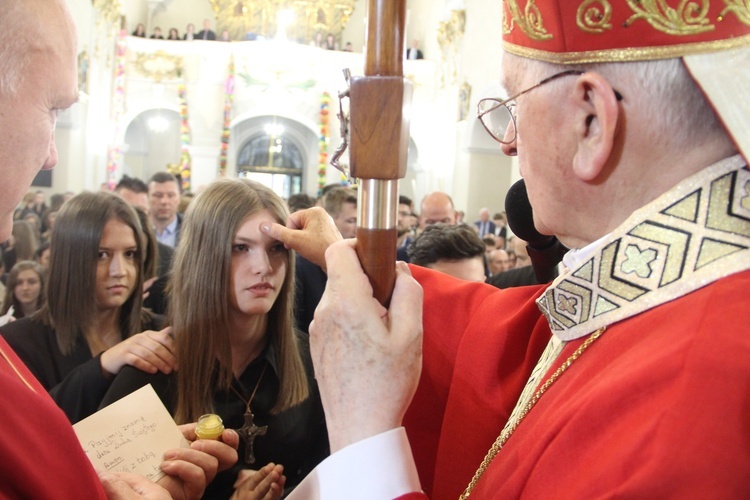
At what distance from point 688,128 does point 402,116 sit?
1.27 feet

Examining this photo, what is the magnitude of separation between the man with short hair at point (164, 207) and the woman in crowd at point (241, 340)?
11.6 feet

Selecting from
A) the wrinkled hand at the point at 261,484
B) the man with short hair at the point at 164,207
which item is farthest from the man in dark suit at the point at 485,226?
the wrinkled hand at the point at 261,484

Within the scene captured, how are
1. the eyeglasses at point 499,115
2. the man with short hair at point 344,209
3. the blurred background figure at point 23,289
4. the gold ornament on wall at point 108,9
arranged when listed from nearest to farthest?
the eyeglasses at point 499,115 → the blurred background figure at point 23,289 → the man with short hair at point 344,209 → the gold ornament on wall at point 108,9

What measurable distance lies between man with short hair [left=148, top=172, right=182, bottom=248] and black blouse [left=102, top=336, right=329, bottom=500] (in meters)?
3.68

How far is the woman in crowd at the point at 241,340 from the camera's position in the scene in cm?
190

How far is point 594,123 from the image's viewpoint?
944 mm

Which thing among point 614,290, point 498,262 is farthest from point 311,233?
point 498,262

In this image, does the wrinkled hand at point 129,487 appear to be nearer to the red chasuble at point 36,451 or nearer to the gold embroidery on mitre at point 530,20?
the red chasuble at point 36,451

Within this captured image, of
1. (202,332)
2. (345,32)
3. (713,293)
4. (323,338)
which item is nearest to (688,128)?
(713,293)

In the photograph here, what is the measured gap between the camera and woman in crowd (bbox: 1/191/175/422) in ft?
7.13

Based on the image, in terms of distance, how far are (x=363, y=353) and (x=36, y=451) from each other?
0.47 meters

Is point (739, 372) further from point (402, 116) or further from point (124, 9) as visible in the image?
point (124, 9)

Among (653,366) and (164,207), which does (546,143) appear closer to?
(653,366)

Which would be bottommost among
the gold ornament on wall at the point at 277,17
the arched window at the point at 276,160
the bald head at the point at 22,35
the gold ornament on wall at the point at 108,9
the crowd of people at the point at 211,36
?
the bald head at the point at 22,35
